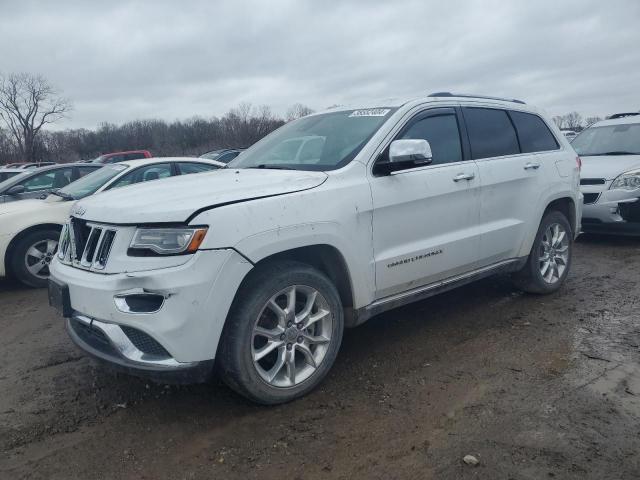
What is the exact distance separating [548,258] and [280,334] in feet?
10.6

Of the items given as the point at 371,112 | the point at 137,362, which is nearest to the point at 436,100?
the point at 371,112

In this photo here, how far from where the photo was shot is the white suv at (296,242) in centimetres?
288

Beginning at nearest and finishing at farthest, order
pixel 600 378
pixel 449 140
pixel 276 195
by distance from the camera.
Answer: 1. pixel 276 195
2. pixel 600 378
3. pixel 449 140

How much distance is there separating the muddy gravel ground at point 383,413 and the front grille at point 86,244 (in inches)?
36.5

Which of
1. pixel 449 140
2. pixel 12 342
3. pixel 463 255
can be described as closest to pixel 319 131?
pixel 449 140

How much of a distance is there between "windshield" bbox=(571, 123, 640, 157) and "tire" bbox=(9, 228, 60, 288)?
7.85 meters

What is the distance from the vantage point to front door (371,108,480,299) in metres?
3.70

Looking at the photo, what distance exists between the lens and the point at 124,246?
9.75 feet

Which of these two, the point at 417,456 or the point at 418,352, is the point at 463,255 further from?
the point at 417,456

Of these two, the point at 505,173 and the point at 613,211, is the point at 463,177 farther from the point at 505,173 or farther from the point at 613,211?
the point at 613,211

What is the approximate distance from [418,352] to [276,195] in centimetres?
172

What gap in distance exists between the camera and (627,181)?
24.1ft

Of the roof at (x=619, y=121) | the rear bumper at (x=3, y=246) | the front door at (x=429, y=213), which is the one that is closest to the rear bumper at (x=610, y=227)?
the roof at (x=619, y=121)

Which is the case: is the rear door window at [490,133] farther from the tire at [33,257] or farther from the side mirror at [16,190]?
the side mirror at [16,190]
